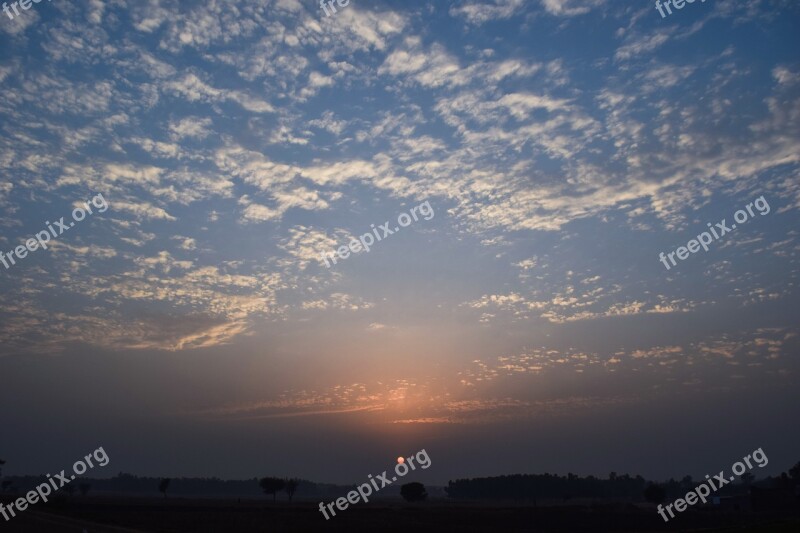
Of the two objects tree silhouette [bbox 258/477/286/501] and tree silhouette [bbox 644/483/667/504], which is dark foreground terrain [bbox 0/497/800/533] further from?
tree silhouette [bbox 258/477/286/501]

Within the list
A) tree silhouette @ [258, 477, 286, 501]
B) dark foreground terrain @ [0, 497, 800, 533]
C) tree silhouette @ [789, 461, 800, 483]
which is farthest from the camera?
tree silhouette @ [258, 477, 286, 501]

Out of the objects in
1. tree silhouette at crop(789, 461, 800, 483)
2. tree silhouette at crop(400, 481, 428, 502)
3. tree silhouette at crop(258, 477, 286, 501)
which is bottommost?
tree silhouette at crop(789, 461, 800, 483)

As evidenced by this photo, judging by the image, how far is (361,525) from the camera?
79250mm

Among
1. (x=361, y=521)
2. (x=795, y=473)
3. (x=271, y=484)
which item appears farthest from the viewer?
(x=271, y=484)

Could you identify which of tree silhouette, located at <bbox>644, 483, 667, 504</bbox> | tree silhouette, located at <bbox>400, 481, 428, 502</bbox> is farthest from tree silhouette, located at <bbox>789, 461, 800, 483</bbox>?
tree silhouette, located at <bbox>400, 481, 428, 502</bbox>

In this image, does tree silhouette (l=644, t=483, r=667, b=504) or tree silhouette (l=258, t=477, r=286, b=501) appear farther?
tree silhouette (l=258, t=477, r=286, b=501)

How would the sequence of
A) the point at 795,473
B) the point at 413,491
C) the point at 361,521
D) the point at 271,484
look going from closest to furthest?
the point at 361,521 → the point at 795,473 → the point at 413,491 → the point at 271,484

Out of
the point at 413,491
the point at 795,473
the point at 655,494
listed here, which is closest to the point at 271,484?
the point at 413,491

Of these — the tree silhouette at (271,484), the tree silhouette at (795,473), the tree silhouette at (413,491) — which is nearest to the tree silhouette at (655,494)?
the tree silhouette at (795,473)

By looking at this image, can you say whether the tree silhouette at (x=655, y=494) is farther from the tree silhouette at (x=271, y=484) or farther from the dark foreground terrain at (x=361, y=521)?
the tree silhouette at (x=271, y=484)

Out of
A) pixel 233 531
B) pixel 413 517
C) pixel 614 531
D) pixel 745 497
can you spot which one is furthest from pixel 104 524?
pixel 745 497

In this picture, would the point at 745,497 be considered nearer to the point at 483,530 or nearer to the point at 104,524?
the point at 483,530

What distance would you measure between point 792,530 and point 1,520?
75.1 meters

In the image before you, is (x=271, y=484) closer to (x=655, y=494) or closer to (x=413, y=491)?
(x=413, y=491)
